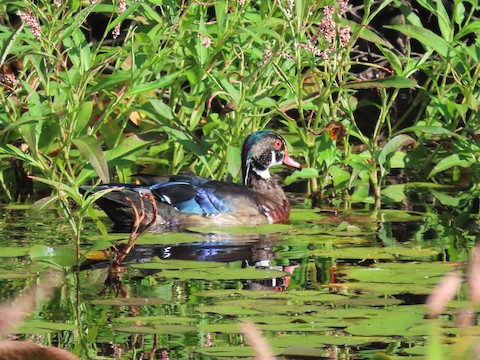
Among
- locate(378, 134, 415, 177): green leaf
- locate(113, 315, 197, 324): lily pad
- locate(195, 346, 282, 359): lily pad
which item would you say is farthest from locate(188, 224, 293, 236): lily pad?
locate(195, 346, 282, 359): lily pad

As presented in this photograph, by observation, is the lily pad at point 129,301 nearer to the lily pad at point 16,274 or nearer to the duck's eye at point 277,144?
the lily pad at point 16,274

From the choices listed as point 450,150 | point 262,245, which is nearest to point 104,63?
point 262,245

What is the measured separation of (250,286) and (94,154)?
1950 millimetres

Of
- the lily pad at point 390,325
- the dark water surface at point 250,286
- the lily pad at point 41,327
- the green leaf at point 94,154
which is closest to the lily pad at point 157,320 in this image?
the dark water surface at point 250,286

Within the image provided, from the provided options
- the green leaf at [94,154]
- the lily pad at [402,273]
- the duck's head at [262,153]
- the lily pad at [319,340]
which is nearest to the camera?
the lily pad at [319,340]

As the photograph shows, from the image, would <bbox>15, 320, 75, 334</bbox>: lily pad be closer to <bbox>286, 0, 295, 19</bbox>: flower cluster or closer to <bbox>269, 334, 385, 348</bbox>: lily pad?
<bbox>269, 334, 385, 348</bbox>: lily pad

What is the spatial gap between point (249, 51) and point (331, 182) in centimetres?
139

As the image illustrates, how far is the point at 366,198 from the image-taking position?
8.61m

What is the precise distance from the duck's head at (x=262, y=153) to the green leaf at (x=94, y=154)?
150 centimetres

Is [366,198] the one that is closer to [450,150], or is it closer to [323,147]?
[323,147]

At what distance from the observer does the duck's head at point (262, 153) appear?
8.52 m

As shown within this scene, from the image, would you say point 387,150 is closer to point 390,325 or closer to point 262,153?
point 262,153

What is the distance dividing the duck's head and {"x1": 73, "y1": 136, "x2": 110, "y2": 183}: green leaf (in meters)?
1.50

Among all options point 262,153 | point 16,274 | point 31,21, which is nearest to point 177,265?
point 16,274
